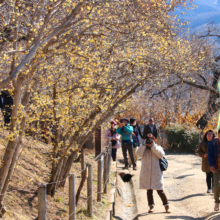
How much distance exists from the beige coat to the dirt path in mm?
Result: 628

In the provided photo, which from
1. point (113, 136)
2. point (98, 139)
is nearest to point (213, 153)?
point (113, 136)

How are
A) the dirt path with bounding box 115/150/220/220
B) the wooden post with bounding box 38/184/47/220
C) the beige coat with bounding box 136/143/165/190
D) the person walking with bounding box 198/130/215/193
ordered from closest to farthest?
the wooden post with bounding box 38/184/47/220, the beige coat with bounding box 136/143/165/190, the dirt path with bounding box 115/150/220/220, the person walking with bounding box 198/130/215/193

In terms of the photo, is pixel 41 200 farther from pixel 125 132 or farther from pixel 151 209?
pixel 125 132

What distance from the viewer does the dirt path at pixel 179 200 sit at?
7055mm

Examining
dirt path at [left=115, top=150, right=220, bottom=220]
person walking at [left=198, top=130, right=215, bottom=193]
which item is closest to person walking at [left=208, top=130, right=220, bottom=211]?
dirt path at [left=115, top=150, right=220, bottom=220]

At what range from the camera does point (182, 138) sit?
752 inches

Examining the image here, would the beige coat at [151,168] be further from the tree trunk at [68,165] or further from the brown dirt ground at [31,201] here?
the tree trunk at [68,165]

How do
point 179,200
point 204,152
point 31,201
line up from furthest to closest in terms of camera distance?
point 179,200, point 204,152, point 31,201

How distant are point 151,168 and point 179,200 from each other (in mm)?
2137

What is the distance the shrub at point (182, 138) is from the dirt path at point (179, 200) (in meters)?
5.81

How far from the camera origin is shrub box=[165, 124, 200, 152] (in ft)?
62.1

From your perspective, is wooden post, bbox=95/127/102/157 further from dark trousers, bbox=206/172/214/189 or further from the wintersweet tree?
dark trousers, bbox=206/172/214/189

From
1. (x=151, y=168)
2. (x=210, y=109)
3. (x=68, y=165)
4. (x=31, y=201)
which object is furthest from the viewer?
Answer: (x=210, y=109)

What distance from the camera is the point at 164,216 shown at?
22.5 ft
